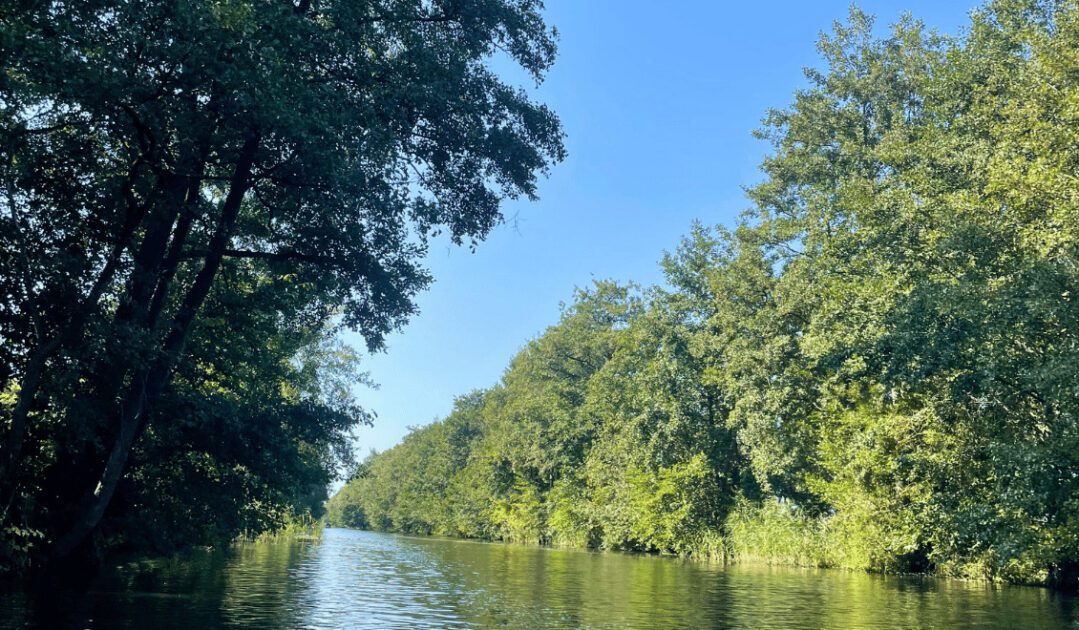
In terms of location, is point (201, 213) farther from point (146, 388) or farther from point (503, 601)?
point (503, 601)

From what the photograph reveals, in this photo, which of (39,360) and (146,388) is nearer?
(39,360)

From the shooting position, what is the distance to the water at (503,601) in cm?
1719

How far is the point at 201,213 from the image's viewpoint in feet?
70.9

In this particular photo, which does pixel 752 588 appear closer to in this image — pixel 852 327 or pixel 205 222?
pixel 852 327

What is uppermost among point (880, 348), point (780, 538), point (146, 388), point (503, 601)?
point (880, 348)

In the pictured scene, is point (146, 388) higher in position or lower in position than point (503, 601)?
higher

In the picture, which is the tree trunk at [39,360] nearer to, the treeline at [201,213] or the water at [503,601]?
the treeline at [201,213]

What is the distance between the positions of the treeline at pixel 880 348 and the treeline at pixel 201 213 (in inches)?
318

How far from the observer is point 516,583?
30047 mm

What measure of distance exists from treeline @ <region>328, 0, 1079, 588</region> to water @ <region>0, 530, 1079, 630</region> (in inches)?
122

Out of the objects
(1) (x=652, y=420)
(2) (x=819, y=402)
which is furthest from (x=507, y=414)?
(2) (x=819, y=402)

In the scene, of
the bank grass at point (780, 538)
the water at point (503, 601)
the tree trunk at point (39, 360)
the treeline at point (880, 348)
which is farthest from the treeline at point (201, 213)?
the bank grass at point (780, 538)

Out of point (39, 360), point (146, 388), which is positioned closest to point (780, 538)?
point (146, 388)

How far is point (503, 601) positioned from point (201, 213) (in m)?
13.4
